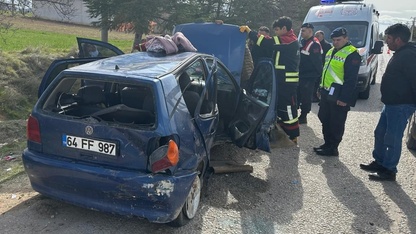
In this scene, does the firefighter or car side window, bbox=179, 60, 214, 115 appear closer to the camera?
car side window, bbox=179, 60, 214, 115

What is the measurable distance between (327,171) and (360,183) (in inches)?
18.8

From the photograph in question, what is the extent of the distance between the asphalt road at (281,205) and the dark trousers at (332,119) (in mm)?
297

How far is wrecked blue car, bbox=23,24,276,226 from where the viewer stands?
9.29ft

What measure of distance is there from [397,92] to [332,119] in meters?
1.13

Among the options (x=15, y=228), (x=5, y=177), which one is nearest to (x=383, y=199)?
(x=15, y=228)

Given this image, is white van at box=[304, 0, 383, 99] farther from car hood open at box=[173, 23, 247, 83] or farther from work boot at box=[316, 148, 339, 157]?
car hood open at box=[173, 23, 247, 83]

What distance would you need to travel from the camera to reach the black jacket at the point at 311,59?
6723mm

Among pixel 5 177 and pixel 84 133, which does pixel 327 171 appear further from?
pixel 5 177

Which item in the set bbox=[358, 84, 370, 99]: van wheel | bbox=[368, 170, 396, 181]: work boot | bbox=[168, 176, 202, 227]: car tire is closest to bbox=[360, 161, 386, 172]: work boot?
bbox=[368, 170, 396, 181]: work boot

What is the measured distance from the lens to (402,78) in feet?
14.1

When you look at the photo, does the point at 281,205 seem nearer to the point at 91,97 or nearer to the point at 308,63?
the point at 91,97

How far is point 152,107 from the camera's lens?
304cm

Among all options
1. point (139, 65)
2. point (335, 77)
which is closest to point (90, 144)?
point (139, 65)

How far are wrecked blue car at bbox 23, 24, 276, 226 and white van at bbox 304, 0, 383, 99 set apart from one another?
6900 millimetres
